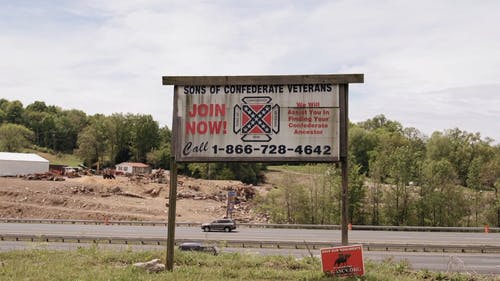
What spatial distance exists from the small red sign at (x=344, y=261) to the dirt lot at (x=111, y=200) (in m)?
40.1

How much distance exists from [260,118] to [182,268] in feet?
10.7

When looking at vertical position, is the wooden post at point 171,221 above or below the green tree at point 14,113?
below

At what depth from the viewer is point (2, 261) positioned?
9.76 meters

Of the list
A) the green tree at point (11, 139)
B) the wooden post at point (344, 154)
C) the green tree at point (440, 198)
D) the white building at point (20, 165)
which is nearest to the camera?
the wooden post at point (344, 154)

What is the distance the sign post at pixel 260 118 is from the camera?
9.34 metres

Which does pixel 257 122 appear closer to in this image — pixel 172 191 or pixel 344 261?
pixel 172 191

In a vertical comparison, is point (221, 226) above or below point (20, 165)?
below

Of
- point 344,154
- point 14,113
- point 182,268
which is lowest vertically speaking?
point 182,268

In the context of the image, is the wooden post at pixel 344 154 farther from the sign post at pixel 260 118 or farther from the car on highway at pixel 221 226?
the car on highway at pixel 221 226

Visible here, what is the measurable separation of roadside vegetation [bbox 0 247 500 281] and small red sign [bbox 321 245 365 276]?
6.8 inches

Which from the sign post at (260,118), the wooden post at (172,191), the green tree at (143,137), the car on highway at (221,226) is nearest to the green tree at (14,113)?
the green tree at (143,137)

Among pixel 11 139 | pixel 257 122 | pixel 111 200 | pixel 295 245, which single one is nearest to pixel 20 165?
pixel 111 200

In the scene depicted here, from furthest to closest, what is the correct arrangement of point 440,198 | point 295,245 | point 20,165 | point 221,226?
1. point 20,165
2. point 440,198
3. point 221,226
4. point 295,245

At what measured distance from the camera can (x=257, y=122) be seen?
9.48 m
